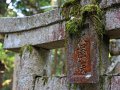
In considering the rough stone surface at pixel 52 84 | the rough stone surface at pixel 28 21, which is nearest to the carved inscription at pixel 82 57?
the rough stone surface at pixel 52 84

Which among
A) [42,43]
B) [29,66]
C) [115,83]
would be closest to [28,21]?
[42,43]

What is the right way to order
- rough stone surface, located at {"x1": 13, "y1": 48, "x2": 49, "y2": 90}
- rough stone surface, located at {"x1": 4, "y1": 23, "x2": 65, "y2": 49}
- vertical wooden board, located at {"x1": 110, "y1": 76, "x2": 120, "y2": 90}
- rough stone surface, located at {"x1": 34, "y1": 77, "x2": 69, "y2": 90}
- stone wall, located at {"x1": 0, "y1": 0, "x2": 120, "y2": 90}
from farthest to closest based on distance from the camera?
rough stone surface, located at {"x1": 13, "y1": 48, "x2": 49, "y2": 90} < rough stone surface, located at {"x1": 4, "y1": 23, "x2": 65, "y2": 49} < rough stone surface, located at {"x1": 34, "y1": 77, "x2": 69, "y2": 90} < stone wall, located at {"x1": 0, "y1": 0, "x2": 120, "y2": 90} < vertical wooden board, located at {"x1": 110, "y1": 76, "x2": 120, "y2": 90}

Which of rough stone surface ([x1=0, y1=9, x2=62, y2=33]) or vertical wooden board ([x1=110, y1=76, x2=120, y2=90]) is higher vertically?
rough stone surface ([x1=0, y1=9, x2=62, y2=33])

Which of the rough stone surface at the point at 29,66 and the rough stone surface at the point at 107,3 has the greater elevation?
the rough stone surface at the point at 107,3

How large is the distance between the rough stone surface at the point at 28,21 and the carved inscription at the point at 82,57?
78 cm

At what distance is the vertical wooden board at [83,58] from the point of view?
379 centimetres

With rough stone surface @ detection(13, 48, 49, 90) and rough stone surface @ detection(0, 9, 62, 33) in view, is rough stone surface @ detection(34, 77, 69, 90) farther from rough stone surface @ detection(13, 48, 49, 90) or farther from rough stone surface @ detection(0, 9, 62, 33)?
rough stone surface @ detection(0, 9, 62, 33)

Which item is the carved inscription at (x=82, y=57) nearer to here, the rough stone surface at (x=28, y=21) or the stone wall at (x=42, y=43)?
the stone wall at (x=42, y=43)

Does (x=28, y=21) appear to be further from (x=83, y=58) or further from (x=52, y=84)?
(x=83, y=58)

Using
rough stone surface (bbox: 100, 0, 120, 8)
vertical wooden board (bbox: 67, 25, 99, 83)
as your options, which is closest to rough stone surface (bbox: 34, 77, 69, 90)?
vertical wooden board (bbox: 67, 25, 99, 83)

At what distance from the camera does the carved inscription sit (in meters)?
3.87

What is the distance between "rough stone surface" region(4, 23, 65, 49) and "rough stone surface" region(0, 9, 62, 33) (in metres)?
0.09

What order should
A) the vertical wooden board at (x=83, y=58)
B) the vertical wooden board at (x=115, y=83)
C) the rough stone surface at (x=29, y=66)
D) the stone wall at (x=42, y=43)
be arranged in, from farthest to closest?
the rough stone surface at (x=29, y=66)
the stone wall at (x=42, y=43)
the vertical wooden board at (x=83, y=58)
the vertical wooden board at (x=115, y=83)

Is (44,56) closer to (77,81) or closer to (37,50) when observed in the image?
(37,50)
